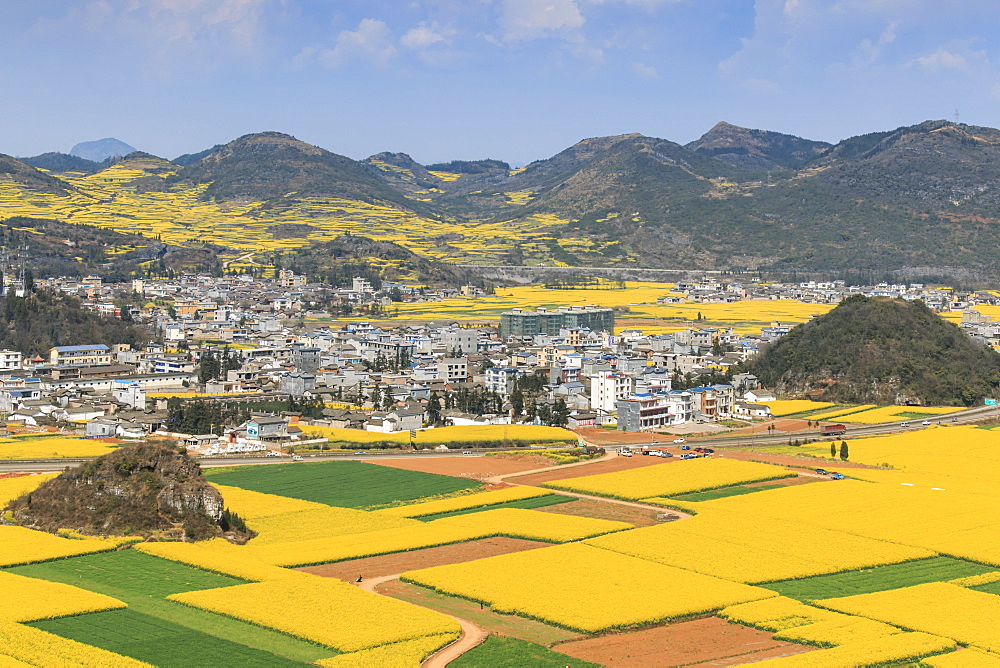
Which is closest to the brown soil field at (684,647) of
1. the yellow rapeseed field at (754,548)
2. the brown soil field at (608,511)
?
the yellow rapeseed field at (754,548)

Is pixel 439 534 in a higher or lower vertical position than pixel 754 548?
higher

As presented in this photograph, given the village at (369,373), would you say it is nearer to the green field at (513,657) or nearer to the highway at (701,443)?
the highway at (701,443)

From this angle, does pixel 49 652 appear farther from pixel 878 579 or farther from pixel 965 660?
pixel 878 579

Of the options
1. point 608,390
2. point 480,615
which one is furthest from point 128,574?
point 608,390

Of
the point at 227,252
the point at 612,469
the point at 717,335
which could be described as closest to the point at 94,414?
the point at 612,469

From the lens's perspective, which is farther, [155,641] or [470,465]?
[470,465]

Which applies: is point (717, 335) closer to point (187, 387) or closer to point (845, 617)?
point (187, 387)

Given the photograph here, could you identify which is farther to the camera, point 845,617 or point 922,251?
point 922,251
